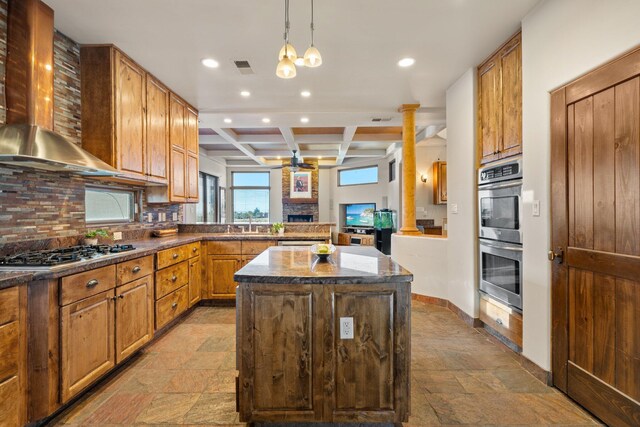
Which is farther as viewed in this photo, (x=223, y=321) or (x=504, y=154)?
(x=223, y=321)

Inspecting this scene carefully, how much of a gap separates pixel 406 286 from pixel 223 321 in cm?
250

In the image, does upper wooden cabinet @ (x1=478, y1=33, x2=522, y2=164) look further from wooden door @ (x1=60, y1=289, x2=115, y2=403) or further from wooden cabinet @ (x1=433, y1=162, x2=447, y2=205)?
wooden door @ (x1=60, y1=289, x2=115, y2=403)

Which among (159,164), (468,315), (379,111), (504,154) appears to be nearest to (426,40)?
(504,154)

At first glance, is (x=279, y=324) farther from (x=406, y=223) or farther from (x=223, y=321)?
(x=406, y=223)

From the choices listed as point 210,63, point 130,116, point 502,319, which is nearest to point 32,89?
point 130,116

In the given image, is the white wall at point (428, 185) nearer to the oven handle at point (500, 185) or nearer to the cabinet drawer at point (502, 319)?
the oven handle at point (500, 185)

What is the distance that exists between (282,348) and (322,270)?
0.46 meters

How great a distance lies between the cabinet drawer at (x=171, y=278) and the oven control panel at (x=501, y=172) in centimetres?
323

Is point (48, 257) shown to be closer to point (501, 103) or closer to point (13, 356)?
point (13, 356)

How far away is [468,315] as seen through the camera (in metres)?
3.21

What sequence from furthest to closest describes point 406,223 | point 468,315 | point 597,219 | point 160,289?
point 406,223 < point 468,315 < point 160,289 < point 597,219

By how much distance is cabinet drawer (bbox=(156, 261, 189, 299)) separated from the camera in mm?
2893

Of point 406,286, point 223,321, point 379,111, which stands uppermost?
point 379,111

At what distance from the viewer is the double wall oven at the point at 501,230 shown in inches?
97.3
